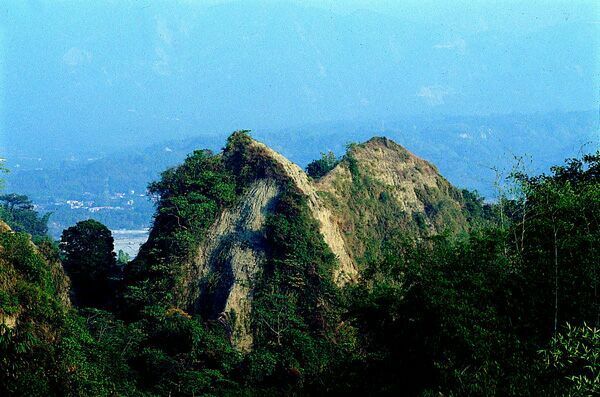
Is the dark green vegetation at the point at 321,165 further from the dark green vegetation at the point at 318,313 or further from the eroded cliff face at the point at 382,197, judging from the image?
the dark green vegetation at the point at 318,313

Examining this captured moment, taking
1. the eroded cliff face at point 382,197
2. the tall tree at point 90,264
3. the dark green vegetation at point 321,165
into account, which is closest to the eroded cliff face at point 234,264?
the eroded cliff face at point 382,197

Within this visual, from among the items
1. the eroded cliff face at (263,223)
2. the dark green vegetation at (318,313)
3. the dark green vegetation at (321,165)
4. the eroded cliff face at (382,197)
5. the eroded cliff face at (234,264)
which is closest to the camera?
the dark green vegetation at (318,313)

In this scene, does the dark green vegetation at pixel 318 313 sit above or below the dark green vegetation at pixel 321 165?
below

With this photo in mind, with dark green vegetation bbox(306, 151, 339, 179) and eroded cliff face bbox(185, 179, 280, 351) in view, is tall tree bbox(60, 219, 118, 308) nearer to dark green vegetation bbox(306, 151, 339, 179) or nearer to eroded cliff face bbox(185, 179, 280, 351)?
eroded cliff face bbox(185, 179, 280, 351)

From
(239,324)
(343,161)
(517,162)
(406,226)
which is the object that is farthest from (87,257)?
(517,162)

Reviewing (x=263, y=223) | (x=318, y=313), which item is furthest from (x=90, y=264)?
(x=318, y=313)

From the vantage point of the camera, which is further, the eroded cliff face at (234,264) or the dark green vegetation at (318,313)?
the eroded cliff face at (234,264)
